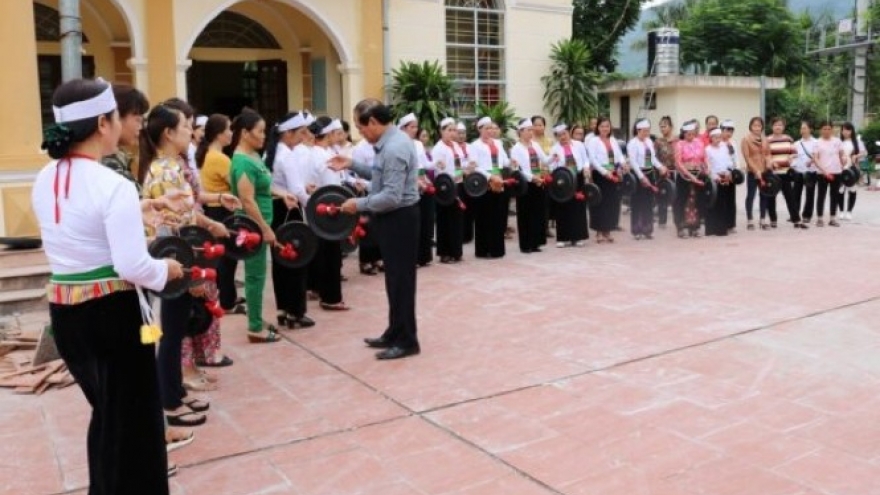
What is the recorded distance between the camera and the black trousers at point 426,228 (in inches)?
364

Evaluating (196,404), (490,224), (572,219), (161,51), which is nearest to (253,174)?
(196,404)

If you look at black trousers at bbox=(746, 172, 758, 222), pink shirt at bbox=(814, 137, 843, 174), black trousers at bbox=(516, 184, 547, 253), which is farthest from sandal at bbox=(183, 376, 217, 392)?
pink shirt at bbox=(814, 137, 843, 174)

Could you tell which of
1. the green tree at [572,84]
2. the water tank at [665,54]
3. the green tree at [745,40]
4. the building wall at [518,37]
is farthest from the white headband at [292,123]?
the green tree at [745,40]

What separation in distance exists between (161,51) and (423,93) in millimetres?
3802

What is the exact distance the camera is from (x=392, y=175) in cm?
555

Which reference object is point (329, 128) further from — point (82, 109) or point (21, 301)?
point (82, 109)

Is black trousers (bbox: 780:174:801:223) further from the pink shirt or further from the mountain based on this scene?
the mountain

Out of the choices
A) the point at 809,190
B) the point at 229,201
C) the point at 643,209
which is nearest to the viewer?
the point at 229,201

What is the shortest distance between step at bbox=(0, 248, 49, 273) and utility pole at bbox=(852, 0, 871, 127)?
20824 mm

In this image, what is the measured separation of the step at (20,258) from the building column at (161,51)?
11.5ft

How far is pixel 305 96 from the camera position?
14.3m

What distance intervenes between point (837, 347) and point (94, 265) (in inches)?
189

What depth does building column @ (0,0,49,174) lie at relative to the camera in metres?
8.79

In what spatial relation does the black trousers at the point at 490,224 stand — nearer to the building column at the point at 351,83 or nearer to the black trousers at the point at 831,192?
the building column at the point at 351,83
